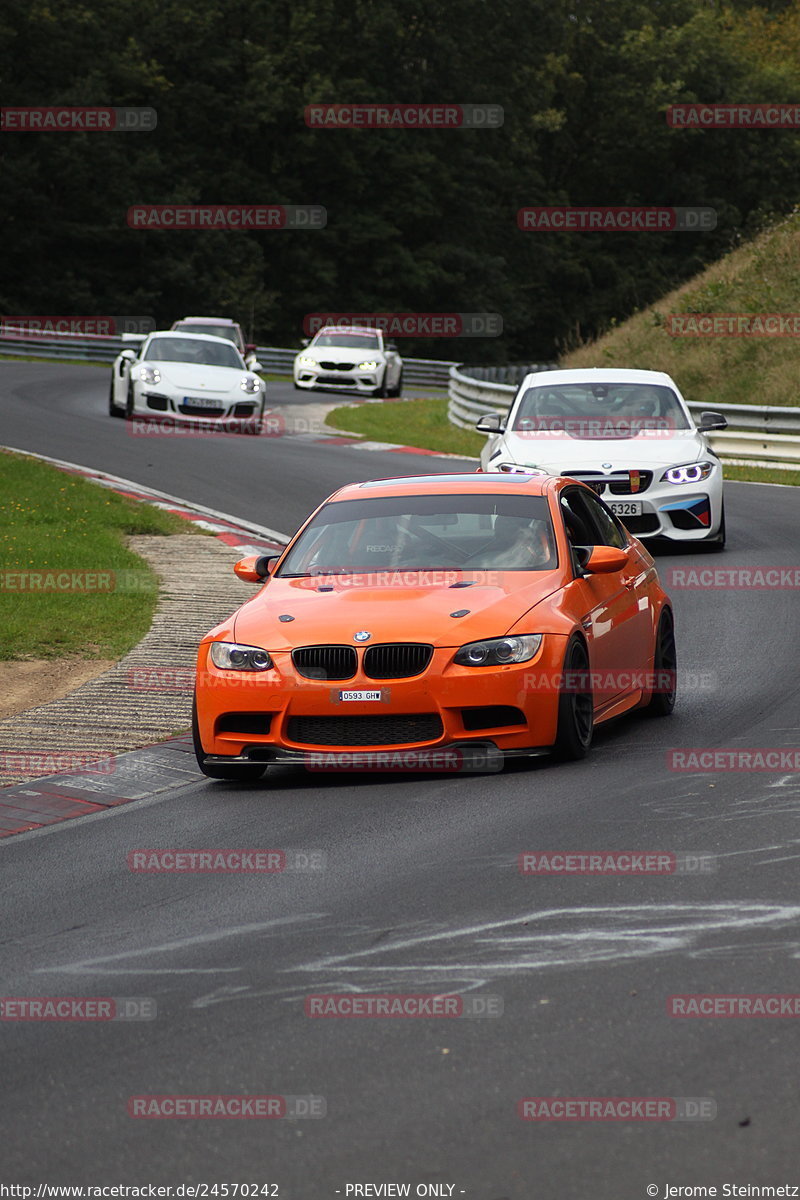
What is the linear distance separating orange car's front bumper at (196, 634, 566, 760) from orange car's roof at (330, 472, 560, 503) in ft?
5.29

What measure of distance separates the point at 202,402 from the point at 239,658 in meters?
19.8

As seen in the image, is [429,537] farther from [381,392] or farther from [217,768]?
[381,392]

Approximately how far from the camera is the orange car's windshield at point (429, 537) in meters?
9.38

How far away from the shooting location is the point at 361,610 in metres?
8.63

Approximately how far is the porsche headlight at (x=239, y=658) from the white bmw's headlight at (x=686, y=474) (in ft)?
27.8

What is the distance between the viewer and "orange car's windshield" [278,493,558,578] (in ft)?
30.8

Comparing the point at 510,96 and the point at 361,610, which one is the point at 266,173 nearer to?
the point at 510,96

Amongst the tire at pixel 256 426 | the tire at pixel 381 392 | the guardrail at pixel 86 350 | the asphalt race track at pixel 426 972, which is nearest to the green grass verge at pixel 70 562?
the asphalt race track at pixel 426 972

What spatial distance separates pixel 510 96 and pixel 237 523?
56.8 m

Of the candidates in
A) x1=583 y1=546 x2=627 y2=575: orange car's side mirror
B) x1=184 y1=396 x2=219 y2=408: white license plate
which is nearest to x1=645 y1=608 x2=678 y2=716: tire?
x1=583 y1=546 x2=627 y2=575: orange car's side mirror

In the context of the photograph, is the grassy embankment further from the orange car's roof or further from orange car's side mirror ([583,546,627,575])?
orange car's side mirror ([583,546,627,575])

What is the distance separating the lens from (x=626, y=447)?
54.9 feet

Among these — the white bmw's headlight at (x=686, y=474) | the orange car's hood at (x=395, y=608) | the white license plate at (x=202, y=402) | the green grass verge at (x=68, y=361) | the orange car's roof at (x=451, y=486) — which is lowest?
the green grass verge at (x=68, y=361)

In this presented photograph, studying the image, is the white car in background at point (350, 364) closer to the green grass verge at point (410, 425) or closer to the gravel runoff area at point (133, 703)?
the green grass verge at point (410, 425)
